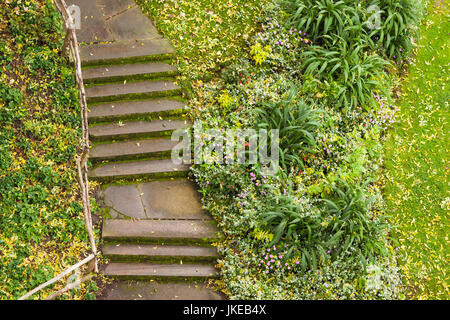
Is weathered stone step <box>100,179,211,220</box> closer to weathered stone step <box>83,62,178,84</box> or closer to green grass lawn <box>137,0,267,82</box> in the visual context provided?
weathered stone step <box>83,62,178,84</box>

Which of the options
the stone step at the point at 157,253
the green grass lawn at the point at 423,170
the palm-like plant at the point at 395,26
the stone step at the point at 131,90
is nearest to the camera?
the stone step at the point at 157,253

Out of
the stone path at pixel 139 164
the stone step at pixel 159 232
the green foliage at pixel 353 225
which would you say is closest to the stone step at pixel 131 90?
the stone path at pixel 139 164

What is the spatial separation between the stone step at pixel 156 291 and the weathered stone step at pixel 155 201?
108 centimetres

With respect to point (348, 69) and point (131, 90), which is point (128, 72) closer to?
point (131, 90)

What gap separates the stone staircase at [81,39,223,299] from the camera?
6625 mm

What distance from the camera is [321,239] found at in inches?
262

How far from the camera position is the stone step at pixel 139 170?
283 inches

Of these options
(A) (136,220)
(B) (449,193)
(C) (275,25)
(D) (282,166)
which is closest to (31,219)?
(A) (136,220)

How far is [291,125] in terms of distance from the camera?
7270mm

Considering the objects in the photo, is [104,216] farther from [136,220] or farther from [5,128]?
[5,128]

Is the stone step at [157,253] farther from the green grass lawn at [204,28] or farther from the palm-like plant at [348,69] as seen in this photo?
the palm-like plant at [348,69]

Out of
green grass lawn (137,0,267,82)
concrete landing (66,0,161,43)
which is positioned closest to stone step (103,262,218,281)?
green grass lawn (137,0,267,82)

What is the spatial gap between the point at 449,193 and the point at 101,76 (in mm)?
6785

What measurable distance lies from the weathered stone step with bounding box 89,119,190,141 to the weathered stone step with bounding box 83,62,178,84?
2.96 feet
